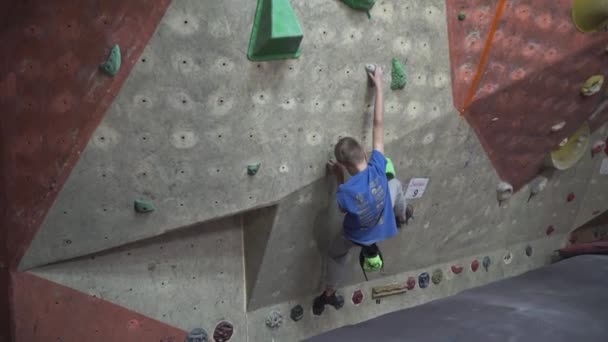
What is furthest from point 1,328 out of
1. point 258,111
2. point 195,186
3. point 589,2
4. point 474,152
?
point 589,2

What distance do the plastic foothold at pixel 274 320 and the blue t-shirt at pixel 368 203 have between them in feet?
1.95

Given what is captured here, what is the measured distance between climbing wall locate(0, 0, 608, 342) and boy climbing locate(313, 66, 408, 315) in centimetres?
8

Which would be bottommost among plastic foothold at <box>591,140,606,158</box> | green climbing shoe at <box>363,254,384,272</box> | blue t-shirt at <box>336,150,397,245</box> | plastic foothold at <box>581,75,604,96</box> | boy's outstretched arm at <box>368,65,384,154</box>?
green climbing shoe at <box>363,254,384,272</box>

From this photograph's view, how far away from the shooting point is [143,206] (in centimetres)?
216

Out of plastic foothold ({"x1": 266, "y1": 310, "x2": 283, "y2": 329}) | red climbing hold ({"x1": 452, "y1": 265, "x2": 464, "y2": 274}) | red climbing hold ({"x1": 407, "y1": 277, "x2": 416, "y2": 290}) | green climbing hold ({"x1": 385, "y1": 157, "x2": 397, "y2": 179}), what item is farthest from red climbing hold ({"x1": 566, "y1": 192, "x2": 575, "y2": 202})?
plastic foothold ({"x1": 266, "y1": 310, "x2": 283, "y2": 329})

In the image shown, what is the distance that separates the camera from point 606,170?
416cm

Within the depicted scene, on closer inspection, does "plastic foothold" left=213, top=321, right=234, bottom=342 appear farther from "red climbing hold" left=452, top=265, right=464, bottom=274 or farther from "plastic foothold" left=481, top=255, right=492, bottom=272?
"plastic foothold" left=481, top=255, right=492, bottom=272

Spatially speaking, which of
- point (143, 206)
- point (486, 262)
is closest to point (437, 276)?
point (486, 262)

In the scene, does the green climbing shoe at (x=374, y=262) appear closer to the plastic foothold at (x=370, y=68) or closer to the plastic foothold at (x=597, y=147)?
the plastic foothold at (x=370, y=68)

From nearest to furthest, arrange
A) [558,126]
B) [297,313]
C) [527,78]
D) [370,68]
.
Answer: [370,68]
[527,78]
[297,313]
[558,126]

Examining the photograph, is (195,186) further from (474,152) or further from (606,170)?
(606,170)

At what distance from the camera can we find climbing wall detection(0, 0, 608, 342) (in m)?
1.98

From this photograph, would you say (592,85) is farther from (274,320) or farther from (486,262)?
(274,320)

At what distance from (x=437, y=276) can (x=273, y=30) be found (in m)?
2.17
